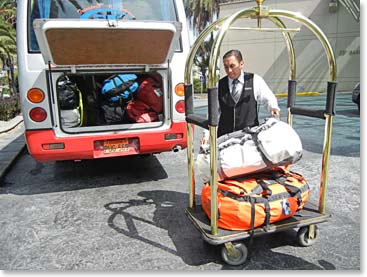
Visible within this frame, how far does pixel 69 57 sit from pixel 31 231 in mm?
1825

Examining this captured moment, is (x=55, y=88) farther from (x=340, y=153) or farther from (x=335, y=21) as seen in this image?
(x=335, y=21)

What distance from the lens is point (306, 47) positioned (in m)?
17.4

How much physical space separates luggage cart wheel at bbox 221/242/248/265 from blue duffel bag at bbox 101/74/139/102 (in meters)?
2.81

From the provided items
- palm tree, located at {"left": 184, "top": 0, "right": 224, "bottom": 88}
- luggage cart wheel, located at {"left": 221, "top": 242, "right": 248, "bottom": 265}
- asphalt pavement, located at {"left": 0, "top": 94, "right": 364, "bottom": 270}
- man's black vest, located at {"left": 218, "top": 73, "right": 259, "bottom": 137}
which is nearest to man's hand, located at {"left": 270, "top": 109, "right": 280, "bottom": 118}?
man's black vest, located at {"left": 218, "top": 73, "right": 259, "bottom": 137}

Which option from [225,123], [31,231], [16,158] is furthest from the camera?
[16,158]

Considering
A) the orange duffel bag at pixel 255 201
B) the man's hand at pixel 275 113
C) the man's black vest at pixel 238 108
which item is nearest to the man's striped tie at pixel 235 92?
the man's black vest at pixel 238 108

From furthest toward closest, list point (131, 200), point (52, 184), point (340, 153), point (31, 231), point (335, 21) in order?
point (335, 21)
point (340, 153)
point (52, 184)
point (131, 200)
point (31, 231)

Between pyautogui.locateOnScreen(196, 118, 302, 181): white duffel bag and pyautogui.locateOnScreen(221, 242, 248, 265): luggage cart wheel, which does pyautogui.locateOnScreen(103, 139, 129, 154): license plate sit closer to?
pyautogui.locateOnScreen(196, 118, 302, 181): white duffel bag

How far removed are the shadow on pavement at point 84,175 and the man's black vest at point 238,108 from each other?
200 cm

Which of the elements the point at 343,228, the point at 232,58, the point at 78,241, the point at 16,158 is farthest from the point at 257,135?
the point at 16,158

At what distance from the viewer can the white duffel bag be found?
2.55 meters

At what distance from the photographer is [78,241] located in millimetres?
2969

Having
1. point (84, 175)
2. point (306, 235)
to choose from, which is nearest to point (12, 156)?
point (84, 175)

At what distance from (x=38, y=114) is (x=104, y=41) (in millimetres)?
1141
